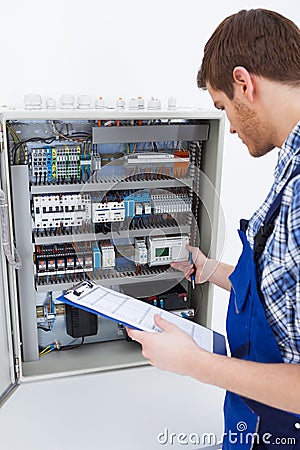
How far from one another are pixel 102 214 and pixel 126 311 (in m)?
0.56

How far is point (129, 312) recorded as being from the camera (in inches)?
47.3

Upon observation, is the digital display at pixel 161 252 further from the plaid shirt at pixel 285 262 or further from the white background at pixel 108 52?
the plaid shirt at pixel 285 262

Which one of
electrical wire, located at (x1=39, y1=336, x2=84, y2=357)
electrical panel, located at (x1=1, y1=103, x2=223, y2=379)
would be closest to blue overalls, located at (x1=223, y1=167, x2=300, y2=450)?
electrical panel, located at (x1=1, y1=103, x2=223, y2=379)

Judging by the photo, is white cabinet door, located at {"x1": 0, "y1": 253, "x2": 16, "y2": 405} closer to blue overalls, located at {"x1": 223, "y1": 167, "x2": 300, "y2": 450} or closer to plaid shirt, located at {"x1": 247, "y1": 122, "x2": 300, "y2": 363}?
blue overalls, located at {"x1": 223, "y1": 167, "x2": 300, "y2": 450}

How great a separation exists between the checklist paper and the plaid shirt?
25cm

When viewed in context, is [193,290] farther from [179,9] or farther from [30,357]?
[179,9]

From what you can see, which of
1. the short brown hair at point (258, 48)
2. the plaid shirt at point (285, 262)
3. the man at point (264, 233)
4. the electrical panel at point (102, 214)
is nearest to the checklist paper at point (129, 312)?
the man at point (264, 233)

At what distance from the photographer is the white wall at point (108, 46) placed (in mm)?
1694

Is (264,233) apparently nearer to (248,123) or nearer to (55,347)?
(248,123)

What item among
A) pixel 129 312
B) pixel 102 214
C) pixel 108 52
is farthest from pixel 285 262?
pixel 108 52

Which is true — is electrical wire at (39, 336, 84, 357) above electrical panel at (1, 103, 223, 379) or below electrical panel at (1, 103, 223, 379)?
below

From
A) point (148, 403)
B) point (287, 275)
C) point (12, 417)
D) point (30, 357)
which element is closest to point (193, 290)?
point (148, 403)

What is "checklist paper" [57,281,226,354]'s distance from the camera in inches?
44.3

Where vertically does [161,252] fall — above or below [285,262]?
below
